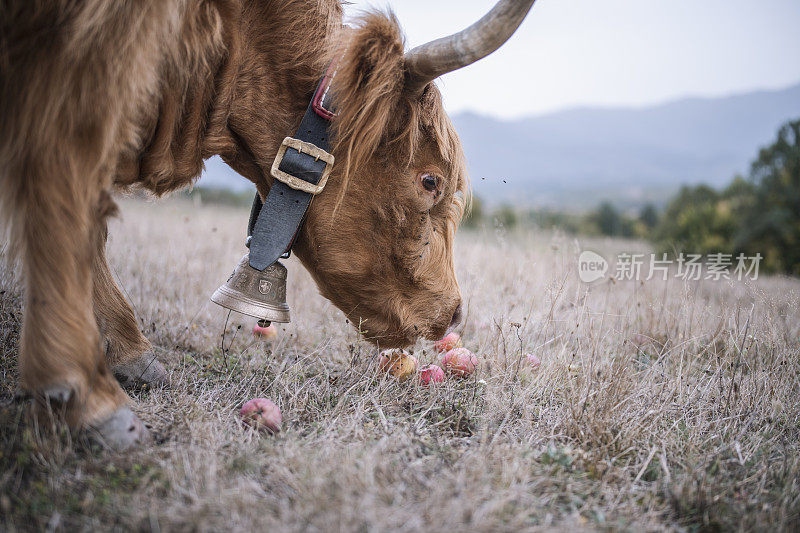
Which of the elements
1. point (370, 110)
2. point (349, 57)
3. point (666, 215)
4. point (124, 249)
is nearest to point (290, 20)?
point (349, 57)

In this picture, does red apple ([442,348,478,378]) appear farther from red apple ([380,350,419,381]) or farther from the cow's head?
the cow's head

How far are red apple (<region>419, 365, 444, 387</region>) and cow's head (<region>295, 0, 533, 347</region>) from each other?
24cm

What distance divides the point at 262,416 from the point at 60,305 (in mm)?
869

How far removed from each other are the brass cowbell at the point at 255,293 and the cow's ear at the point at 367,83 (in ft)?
2.11

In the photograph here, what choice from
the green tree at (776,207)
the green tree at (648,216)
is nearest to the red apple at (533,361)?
the green tree at (776,207)

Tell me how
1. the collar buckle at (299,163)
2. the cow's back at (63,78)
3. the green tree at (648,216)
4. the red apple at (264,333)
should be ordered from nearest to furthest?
1. the cow's back at (63,78)
2. the collar buckle at (299,163)
3. the red apple at (264,333)
4. the green tree at (648,216)

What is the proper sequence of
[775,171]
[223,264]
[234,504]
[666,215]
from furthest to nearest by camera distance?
[666,215] < [775,171] < [223,264] < [234,504]

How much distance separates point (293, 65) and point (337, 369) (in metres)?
1.68

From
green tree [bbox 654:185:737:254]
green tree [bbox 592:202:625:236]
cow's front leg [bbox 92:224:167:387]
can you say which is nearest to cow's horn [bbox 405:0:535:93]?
cow's front leg [bbox 92:224:167:387]

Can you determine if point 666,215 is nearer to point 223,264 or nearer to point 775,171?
point 775,171

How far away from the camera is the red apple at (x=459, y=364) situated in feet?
9.31

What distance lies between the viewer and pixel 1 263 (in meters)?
3.37

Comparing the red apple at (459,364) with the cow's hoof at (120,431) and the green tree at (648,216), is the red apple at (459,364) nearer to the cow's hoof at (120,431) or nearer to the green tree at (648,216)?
the cow's hoof at (120,431)

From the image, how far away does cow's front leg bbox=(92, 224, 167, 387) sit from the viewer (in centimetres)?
242
